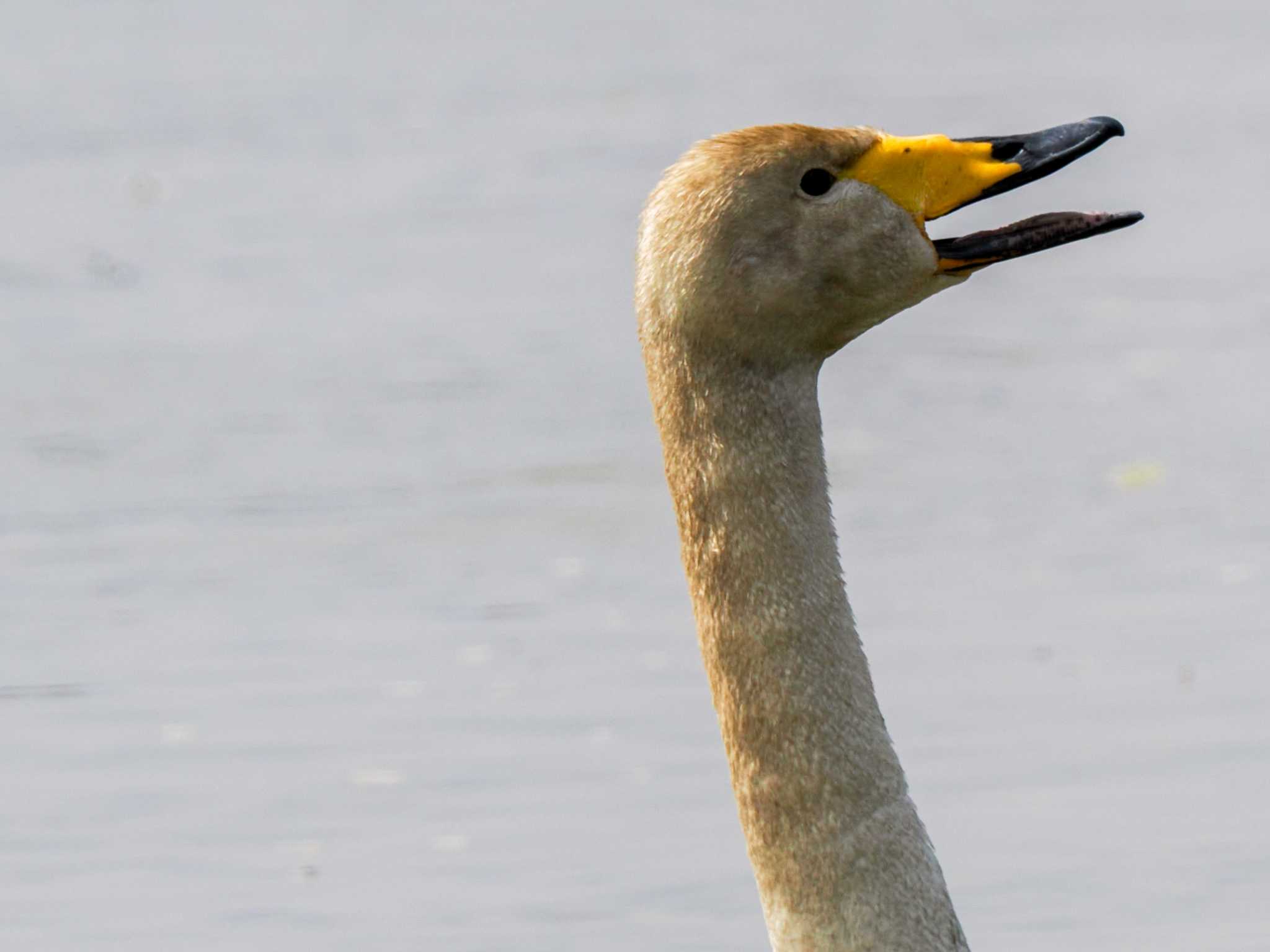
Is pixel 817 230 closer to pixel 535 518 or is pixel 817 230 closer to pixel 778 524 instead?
pixel 778 524

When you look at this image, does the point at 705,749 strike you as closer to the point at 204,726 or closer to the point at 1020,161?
the point at 204,726

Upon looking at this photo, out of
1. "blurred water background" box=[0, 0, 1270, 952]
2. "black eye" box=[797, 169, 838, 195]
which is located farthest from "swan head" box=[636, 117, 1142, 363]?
"blurred water background" box=[0, 0, 1270, 952]

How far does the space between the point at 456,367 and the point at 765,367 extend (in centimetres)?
800

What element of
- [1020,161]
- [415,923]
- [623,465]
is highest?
[1020,161]

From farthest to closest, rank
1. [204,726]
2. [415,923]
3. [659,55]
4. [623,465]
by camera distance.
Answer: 1. [659,55]
2. [623,465]
3. [204,726]
4. [415,923]

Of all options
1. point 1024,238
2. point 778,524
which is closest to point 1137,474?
point 1024,238

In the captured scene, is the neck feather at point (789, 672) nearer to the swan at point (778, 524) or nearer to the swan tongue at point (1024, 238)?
the swan at point (778, 524)

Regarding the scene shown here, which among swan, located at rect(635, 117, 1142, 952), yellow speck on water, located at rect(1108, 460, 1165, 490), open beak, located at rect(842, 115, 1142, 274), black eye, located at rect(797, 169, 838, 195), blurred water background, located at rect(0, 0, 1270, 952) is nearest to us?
swan, located at rect(635, 117, 1142, 952)

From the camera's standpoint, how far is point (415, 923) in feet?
24.0

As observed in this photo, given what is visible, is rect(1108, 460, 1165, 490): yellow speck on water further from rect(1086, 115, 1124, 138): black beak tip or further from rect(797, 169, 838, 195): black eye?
rect(797, 169, 838, 195): black eye

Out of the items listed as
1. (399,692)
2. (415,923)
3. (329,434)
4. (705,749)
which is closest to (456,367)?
(329,434)

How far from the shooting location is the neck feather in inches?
181

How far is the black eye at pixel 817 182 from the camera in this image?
483 cm

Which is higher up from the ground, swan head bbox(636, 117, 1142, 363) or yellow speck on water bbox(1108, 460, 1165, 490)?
swan head bbox(636, 117, 1142, 363)
